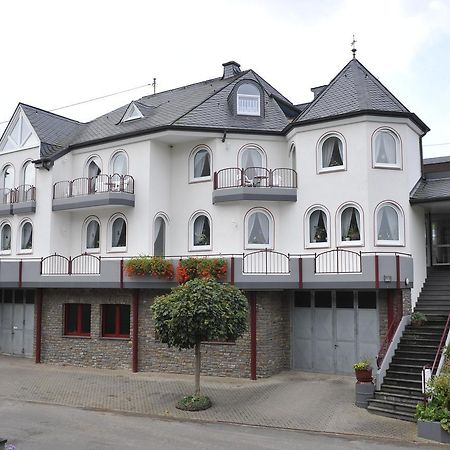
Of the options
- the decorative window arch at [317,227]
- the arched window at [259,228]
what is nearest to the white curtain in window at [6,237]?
the arched window at [259,228]

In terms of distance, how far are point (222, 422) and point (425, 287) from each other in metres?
9.73

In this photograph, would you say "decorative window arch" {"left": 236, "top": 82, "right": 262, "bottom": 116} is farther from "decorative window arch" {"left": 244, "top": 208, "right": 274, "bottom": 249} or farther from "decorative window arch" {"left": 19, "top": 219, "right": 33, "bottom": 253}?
"decorative window arch" {"left": 19, "top": 219, "right": 33, "bottom": 253}

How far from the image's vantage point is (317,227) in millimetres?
19500

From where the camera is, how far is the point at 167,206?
21.6 m

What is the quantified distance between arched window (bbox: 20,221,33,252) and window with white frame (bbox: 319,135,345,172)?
42.4 feet

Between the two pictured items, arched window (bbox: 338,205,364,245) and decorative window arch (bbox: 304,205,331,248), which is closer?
arched window (bbox: 338,205,364,245)

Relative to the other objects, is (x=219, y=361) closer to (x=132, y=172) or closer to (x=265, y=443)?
(x=265, y=443)

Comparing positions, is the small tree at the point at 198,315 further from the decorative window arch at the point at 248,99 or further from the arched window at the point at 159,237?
the decorative window arch at the point at 248,99

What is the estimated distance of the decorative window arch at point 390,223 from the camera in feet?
60.7

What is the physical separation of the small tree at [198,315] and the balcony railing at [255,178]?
20.4 feet

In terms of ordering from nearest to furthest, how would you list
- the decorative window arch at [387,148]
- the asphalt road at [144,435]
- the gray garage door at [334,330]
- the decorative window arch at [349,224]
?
the asphalt road at [144,435] < the gray garage door at [334,330] < the decorative window arch at [349,224] < the decorative window arch at [387,148]

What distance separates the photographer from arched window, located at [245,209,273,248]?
20156 mm

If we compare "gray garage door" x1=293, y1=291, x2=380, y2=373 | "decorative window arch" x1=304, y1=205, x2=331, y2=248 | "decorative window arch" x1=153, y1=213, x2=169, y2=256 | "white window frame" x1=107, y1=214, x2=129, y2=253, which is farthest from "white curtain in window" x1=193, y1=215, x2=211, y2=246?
"gray garage door" x1=293, y1=291, x2=380, y2=373

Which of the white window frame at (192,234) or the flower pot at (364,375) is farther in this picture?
the white window frame at (192,234)
